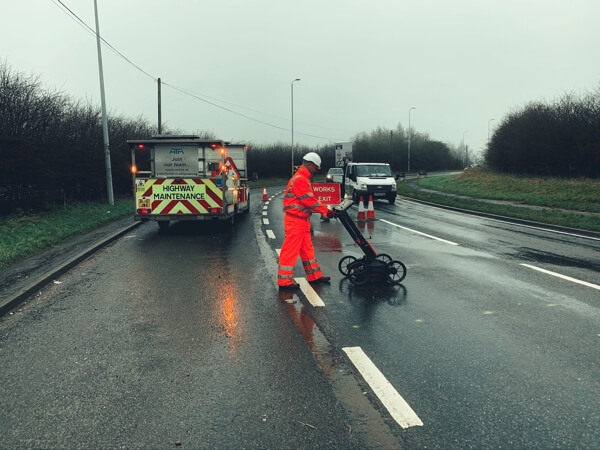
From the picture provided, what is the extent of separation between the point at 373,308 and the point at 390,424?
9.02 feet

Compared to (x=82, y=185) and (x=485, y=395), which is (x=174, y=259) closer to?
(x=485, y=395)

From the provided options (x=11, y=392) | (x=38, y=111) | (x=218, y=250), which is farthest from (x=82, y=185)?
(x=11, y=392)

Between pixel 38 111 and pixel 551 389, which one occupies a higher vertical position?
pixel 38 111

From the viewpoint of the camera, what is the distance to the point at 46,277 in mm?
7371

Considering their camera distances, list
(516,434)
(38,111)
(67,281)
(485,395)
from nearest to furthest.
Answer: (516,434)
(485,395)
(67,281)
(38,111)

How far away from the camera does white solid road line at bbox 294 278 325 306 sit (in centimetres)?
610

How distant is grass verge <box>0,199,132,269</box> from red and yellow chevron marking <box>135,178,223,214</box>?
2014 millimetres

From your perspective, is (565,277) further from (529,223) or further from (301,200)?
(529,223)

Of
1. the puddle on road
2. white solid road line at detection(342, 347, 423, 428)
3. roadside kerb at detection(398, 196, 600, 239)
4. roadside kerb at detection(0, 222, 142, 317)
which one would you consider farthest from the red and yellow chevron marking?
roadside kerb at detection(398, 196, 600, 239)

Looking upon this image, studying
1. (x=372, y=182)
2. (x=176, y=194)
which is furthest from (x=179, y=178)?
(x=372, y=182)

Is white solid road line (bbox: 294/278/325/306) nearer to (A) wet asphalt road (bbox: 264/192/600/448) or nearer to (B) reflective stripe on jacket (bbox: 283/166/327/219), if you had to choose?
(A) wet asphalt road (bbox: 264/192/600/448)

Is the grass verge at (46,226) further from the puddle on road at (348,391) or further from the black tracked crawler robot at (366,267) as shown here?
the puddle on road at (348,391)

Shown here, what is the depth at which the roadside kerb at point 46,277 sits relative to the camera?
5.96 m

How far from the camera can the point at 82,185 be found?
20.1 meters
